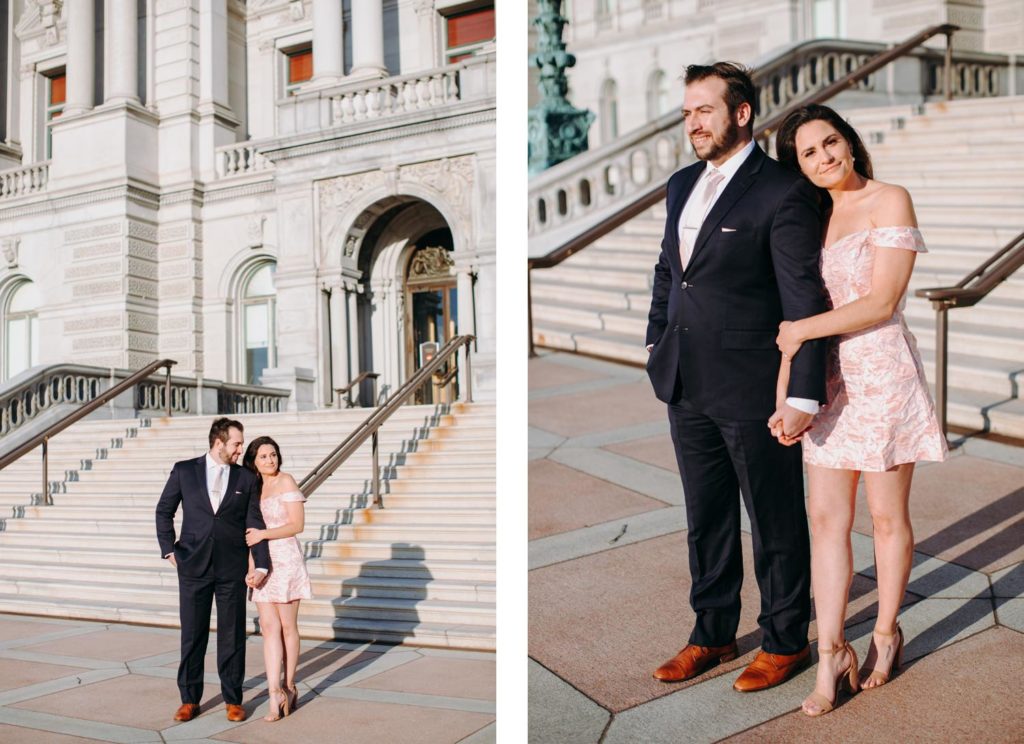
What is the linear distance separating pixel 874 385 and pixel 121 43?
3.43 m

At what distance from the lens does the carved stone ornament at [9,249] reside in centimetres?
432

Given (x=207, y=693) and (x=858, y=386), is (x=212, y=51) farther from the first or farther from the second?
(x=858, y=386)

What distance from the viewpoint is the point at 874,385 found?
7.41 feet

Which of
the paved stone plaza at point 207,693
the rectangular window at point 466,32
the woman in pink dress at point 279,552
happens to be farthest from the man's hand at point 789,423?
the rectangular window at point 466,32

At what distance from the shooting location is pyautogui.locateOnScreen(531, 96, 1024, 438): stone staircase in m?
4.75

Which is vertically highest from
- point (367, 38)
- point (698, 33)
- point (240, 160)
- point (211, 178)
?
point (698, 33)

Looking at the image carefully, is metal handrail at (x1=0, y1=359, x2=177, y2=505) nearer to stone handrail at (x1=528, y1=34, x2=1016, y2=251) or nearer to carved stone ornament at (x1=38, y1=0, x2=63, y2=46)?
carved stone ornament at (x1=38, y1=0, x2=63, y2=46)

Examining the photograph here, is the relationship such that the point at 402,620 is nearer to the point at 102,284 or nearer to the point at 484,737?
the point at 484,737

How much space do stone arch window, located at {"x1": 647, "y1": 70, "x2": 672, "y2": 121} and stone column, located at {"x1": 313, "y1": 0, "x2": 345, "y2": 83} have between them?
15745 millimetres

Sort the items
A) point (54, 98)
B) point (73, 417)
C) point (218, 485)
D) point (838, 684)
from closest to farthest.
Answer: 1. point (838, 684)
2. point (218, 485)
3. point (73, 417)
4. point (54, 98)

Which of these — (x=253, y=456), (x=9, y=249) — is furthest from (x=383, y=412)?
(x=9, y=249)

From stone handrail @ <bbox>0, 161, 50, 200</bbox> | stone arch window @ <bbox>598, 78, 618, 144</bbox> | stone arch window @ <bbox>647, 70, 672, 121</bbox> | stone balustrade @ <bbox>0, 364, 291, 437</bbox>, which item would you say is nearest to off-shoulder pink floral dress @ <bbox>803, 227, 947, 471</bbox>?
stone balustrade @ <bbox>0, 364, 291, 437</bbox>

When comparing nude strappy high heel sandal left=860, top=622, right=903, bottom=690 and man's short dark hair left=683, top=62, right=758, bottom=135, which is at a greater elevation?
man's short dark hair left=683, top=62, right=758, bottom=135

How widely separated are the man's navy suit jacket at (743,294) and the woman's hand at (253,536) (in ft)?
4.94
